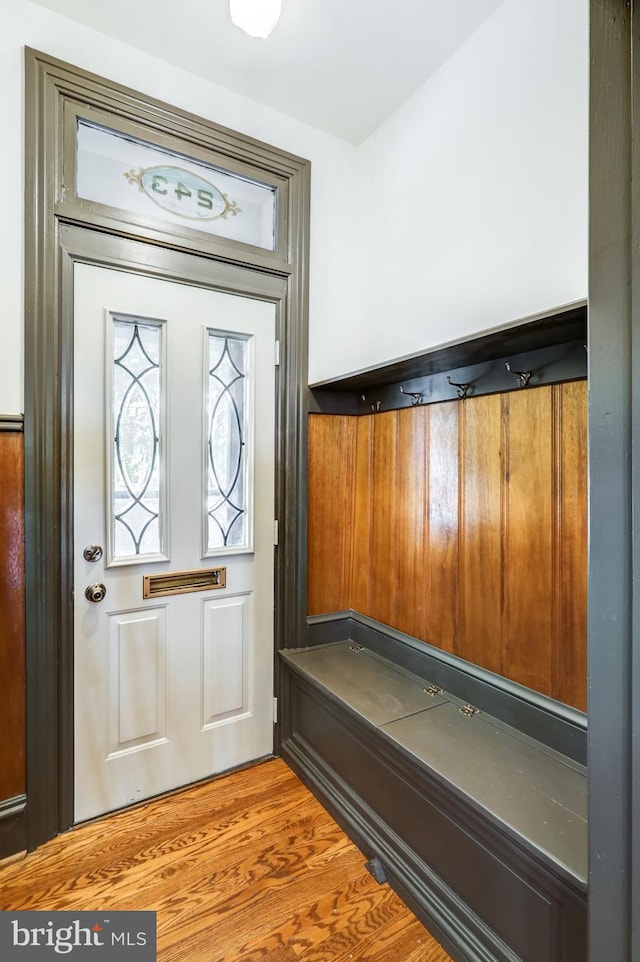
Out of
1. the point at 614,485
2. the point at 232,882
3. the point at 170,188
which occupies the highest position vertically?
the point at 170,188

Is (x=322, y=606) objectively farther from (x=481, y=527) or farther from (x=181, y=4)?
(x=181, y=4)

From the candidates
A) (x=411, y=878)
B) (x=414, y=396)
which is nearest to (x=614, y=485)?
(x=414, y=396)

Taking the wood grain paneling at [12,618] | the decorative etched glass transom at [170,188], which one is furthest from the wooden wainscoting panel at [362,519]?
the wood grain paneling at [12,618]

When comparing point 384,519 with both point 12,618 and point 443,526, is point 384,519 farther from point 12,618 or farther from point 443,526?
point 12,618

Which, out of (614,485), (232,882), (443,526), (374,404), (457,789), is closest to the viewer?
(614,485)

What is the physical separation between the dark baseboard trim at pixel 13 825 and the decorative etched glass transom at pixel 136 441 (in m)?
0.88

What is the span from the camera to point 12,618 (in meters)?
1.63

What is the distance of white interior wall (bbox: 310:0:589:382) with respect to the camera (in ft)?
4.73

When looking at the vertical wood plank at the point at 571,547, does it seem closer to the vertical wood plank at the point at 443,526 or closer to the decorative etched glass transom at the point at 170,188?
the vertical wood plank at the point at 443,526

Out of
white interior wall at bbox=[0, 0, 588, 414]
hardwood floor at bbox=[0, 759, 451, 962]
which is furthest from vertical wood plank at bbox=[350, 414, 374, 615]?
hardwood floor at bbox=[0, 759, 451, 962]

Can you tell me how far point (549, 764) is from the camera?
1351 millimetres

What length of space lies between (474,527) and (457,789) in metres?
0.83

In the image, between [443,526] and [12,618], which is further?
[443,526]

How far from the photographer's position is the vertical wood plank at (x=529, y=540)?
57.9 inches
